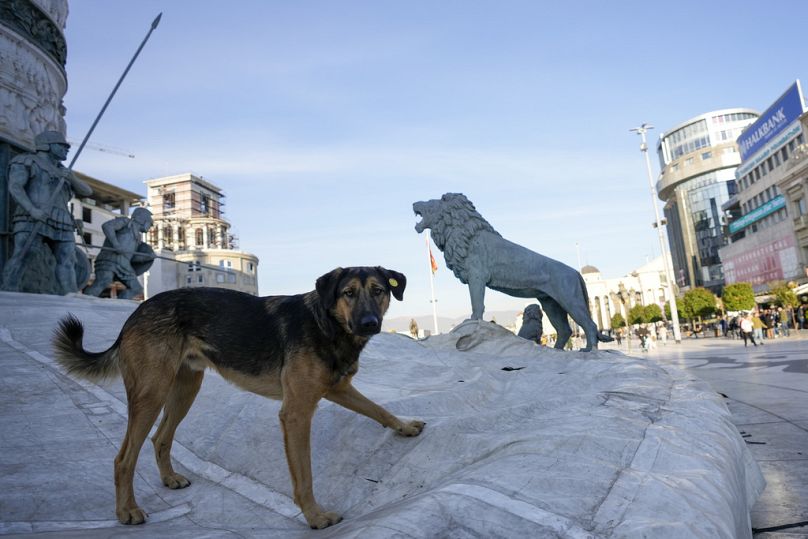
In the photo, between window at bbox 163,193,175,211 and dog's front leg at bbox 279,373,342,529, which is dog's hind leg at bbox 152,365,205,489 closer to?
dog's front leg at bbox 279,373,342,529

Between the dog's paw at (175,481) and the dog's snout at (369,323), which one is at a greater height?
→ the dog's snout at (369,323)

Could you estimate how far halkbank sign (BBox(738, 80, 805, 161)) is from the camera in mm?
44219

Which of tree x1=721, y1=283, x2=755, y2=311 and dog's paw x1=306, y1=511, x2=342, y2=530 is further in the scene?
tree x1=721, y1=283, x2=755, y2=311

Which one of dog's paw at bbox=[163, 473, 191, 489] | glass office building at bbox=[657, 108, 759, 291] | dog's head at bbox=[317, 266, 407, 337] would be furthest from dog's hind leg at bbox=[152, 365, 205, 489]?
glass office building at bbox=[657, 108, 759, 291]

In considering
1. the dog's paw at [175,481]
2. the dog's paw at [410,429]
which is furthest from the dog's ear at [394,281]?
the dog's paw at [175,481]

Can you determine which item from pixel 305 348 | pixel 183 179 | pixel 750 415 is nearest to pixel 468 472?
pixel 305 348

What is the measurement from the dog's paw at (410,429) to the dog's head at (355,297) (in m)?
0.61

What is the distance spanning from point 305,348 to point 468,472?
3.31 ft

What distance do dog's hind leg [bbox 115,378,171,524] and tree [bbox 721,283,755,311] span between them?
43.7 meters

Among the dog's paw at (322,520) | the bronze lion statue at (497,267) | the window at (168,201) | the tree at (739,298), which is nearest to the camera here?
the dog's paw at (322,520)

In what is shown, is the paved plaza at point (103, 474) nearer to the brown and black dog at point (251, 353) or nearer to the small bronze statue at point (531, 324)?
the brown and black dog at point (251, 353)

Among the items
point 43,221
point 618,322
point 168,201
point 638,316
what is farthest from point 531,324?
point 168,201

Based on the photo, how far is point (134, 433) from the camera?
261 cm

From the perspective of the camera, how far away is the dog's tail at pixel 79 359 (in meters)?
2.99
